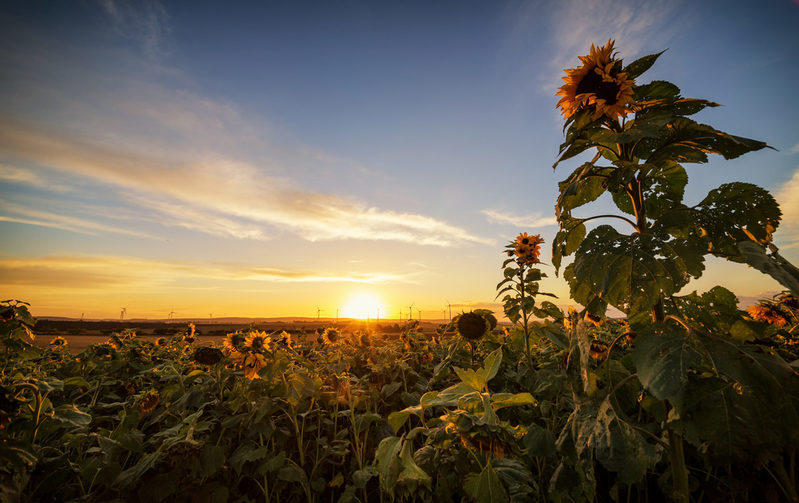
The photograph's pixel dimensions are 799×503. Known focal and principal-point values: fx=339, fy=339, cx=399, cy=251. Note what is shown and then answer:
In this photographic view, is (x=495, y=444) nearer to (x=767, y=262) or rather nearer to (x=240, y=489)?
(x=767, y=262)

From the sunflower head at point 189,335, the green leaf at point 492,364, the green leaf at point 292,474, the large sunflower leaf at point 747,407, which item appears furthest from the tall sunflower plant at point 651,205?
the sunflower head at point 189,335

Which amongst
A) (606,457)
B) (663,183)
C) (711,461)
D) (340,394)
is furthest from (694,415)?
(340,394)

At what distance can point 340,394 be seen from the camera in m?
3.60

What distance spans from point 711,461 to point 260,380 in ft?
10.1

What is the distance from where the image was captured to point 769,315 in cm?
335

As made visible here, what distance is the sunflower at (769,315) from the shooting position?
325cm

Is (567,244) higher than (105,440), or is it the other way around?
(567,244)

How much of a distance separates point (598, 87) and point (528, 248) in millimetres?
2687

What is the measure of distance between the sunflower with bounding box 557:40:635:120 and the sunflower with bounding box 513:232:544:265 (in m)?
2.22

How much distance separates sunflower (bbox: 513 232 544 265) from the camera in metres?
4.15

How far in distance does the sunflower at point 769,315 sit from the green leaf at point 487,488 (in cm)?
346

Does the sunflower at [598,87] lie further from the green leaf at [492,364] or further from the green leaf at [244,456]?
the green leaf at [244,456]

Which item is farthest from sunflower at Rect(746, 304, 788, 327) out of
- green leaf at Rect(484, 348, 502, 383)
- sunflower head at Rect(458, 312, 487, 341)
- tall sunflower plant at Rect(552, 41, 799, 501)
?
green leaf at Rect(484, 348, 502, 383)

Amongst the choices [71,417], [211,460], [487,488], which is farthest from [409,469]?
[71,417]
